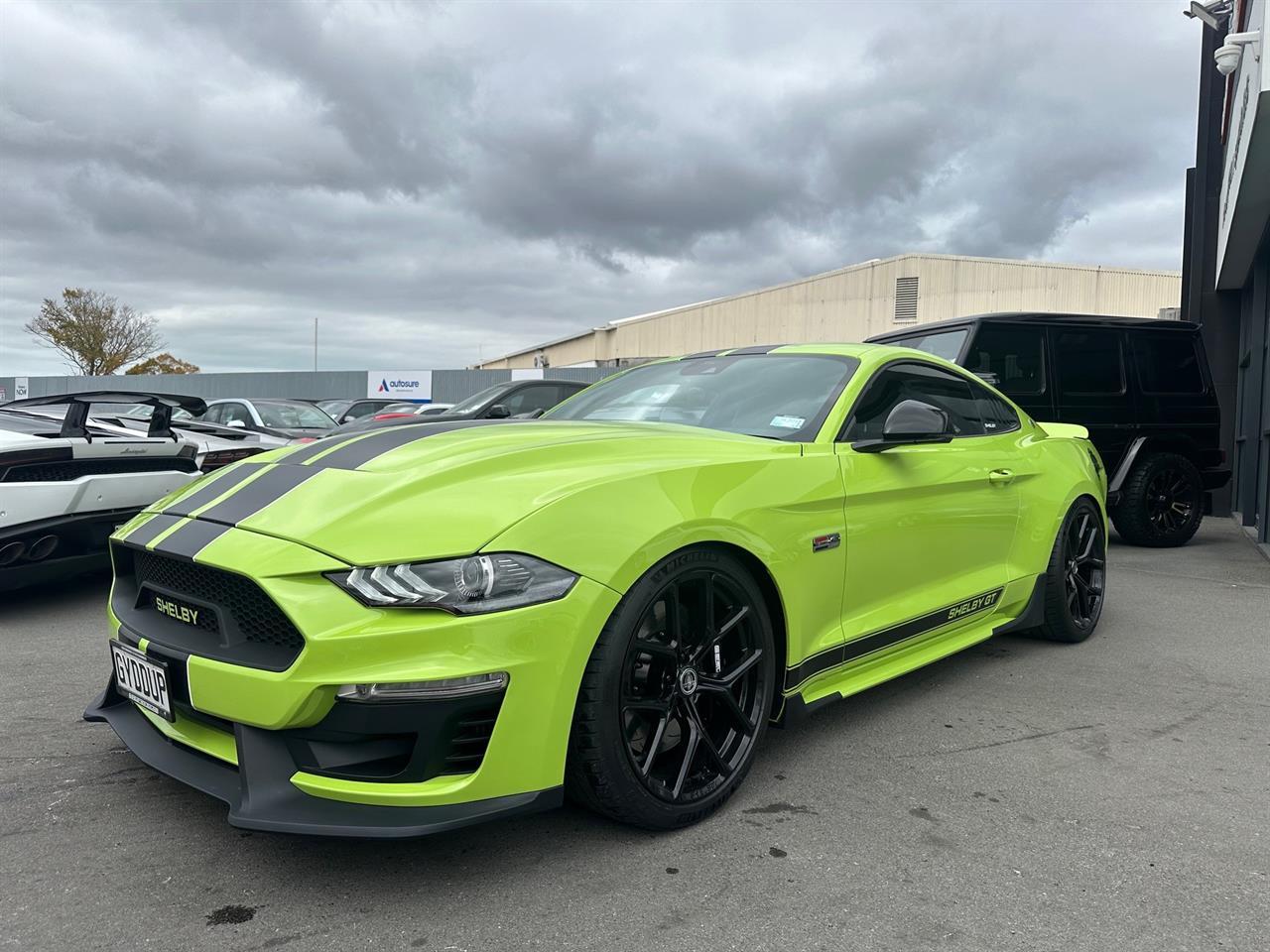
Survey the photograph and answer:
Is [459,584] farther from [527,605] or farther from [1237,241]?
[1237,241]

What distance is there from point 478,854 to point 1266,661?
3909 millimetres

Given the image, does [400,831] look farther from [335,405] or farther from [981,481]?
[335,405]

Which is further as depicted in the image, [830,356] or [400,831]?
[830,356]

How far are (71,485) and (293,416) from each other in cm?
618

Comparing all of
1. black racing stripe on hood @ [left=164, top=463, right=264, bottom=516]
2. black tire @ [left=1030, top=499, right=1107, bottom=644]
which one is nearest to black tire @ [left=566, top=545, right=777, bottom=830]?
black racing stripe on hood @ [left=164, top=463, right=264, bottom=516]

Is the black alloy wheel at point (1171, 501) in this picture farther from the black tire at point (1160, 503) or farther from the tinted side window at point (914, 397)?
the tinted side window at point (914, 397)

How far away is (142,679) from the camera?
2326mm

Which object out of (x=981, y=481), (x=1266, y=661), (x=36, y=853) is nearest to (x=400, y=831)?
(x=36, y=853)

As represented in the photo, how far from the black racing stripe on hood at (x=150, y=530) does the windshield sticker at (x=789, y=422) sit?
190 centimetres

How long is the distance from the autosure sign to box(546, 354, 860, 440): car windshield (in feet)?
87.9

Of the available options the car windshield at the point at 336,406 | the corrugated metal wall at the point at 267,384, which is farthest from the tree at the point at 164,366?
the car windshield at the point at 336,406

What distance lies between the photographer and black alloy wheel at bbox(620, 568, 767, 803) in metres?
2.35

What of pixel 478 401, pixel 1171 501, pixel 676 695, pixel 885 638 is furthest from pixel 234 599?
pixel 1171 501

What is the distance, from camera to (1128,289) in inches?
1151
